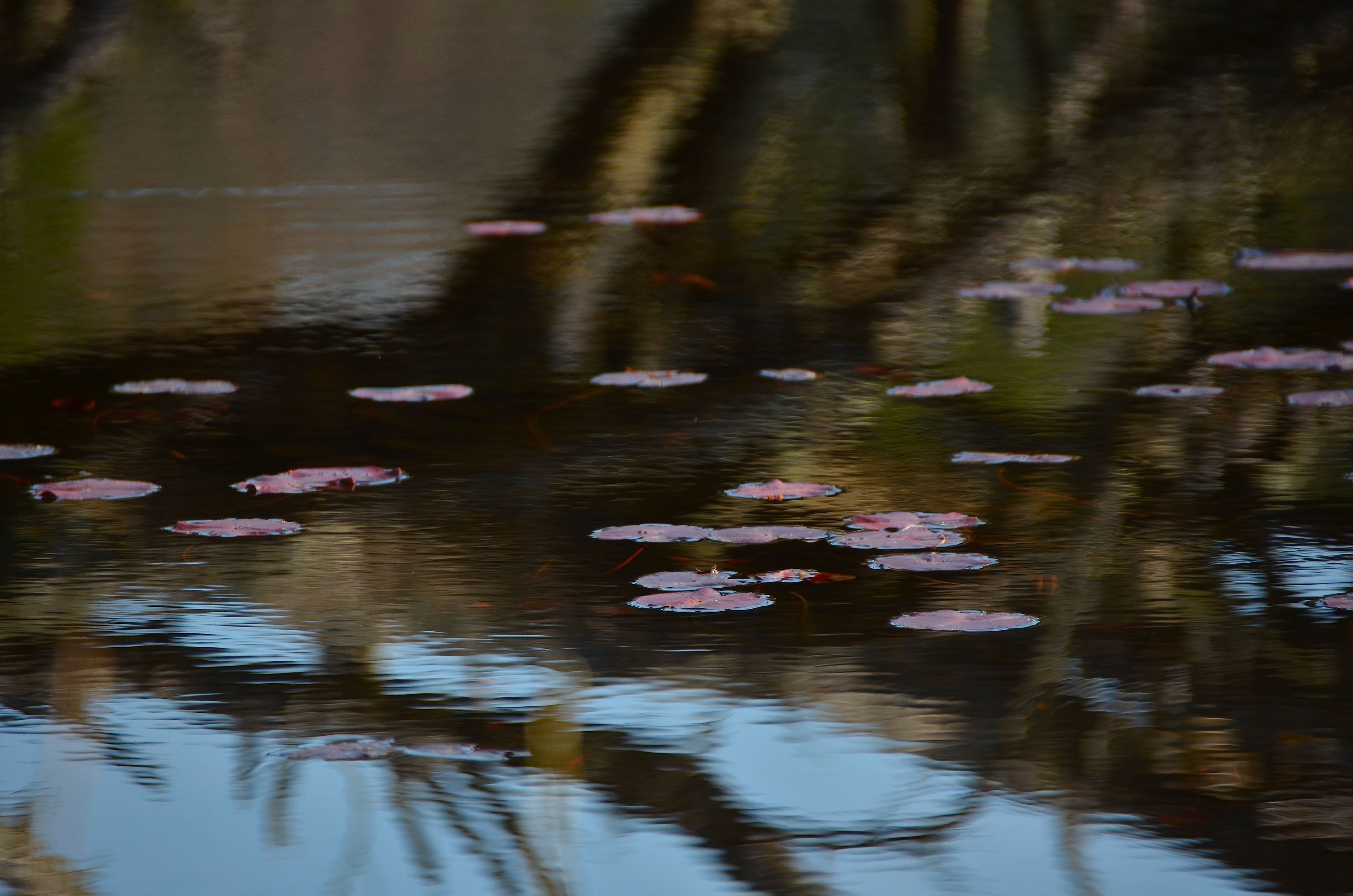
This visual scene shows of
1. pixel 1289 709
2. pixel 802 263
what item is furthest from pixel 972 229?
pixel 1289 709

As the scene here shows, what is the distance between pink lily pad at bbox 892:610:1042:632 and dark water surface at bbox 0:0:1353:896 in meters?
0.02

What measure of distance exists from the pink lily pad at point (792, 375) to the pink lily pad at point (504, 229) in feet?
5.57

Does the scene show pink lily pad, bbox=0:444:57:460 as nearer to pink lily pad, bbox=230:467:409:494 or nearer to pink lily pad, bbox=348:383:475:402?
pink lily pad, bbox=230:467:409:494

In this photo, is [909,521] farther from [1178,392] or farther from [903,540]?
[1178,392]

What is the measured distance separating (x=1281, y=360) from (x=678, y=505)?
1.58 meters

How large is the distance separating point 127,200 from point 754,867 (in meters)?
5.24

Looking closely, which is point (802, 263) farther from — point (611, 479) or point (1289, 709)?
point (1289, 709)

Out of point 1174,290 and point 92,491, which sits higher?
point 92,491

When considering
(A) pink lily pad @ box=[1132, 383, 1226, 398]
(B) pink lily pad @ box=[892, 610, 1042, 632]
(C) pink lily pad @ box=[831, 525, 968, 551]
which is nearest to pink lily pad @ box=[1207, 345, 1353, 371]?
(A) pink lily pad @ box=[1132, 383, 1226, 398]

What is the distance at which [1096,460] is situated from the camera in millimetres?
3102

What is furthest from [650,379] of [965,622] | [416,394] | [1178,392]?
[965,622]

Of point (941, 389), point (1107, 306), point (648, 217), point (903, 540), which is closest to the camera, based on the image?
point (903, 540)

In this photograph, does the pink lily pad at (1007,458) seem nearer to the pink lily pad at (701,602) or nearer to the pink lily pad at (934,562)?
the pink lily pad at (934,562)

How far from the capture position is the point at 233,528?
276cm
